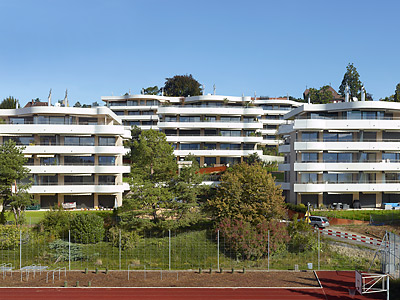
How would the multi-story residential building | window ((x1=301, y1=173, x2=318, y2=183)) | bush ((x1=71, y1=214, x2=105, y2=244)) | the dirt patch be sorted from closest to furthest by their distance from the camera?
1. the dirt patch
2. bush ((x1=71, y1=214, x2=105, y2=244))
3. the multi-story residential building
4. window ((x1=301, y1=173, x2=318, y2=183))

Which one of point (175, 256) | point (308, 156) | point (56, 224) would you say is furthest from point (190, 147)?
point (175, 256)

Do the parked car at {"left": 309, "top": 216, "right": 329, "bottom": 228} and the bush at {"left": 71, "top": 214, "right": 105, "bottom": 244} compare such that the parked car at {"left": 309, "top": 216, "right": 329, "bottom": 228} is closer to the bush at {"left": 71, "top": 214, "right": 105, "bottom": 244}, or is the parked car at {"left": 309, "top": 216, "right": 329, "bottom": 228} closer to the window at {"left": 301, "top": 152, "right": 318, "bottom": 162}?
the window at {"left": 301, "top": 152, "right": 318, "bottom": 162}

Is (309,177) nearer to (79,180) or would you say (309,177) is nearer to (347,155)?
(347,155)

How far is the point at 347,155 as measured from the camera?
190 ft

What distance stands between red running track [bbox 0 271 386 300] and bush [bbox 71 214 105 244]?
10058 mm

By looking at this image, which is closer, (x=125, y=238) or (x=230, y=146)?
(x=125, y=238)

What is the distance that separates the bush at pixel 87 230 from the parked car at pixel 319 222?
69.9 feet

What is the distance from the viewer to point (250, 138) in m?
80.1

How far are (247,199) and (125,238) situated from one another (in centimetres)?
1118

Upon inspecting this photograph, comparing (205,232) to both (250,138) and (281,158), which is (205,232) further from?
(281,158)

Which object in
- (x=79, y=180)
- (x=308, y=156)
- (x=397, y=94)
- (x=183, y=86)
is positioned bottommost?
(x=79, y=180)

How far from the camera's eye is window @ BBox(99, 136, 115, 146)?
197 feet

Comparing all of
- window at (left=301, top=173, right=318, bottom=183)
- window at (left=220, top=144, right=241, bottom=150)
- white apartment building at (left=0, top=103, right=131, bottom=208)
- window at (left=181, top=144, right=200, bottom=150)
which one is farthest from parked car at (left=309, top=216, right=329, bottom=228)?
window at (left=181, top=144, right=200, bottom=150)

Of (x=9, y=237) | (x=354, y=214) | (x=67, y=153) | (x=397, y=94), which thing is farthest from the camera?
(x=397, y=94)
